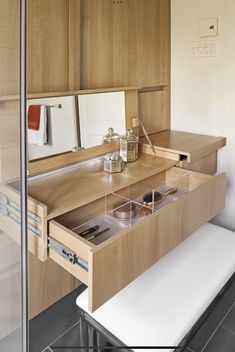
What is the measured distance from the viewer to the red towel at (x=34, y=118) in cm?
143

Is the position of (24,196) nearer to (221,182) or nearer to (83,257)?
(83,257)

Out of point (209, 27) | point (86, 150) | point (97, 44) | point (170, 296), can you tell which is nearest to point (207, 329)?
point (170, 296)

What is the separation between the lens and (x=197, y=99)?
210 cm

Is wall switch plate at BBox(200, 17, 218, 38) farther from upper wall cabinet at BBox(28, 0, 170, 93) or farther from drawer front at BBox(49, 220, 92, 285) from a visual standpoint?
drawer front at BBox(49, 220, 92, 285)

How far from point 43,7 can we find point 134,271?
1.08m

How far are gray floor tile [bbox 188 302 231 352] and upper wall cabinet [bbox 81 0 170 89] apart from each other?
1237 mm

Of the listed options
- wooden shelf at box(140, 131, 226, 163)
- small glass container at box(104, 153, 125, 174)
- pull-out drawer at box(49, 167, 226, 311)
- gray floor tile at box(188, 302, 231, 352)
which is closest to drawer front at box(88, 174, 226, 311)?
pull-out drawer at box(49, 167, 226, 311)

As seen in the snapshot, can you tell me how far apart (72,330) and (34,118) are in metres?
1.01

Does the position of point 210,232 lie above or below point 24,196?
below

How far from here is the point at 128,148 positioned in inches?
66.9

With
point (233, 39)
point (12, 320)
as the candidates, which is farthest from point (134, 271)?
point (233, 39)

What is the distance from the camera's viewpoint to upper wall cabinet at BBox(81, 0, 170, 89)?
1.63 meters

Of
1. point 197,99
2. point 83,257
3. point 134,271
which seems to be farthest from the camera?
point 197,99

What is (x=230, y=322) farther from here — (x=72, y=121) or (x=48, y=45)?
(x=48, y=45)
